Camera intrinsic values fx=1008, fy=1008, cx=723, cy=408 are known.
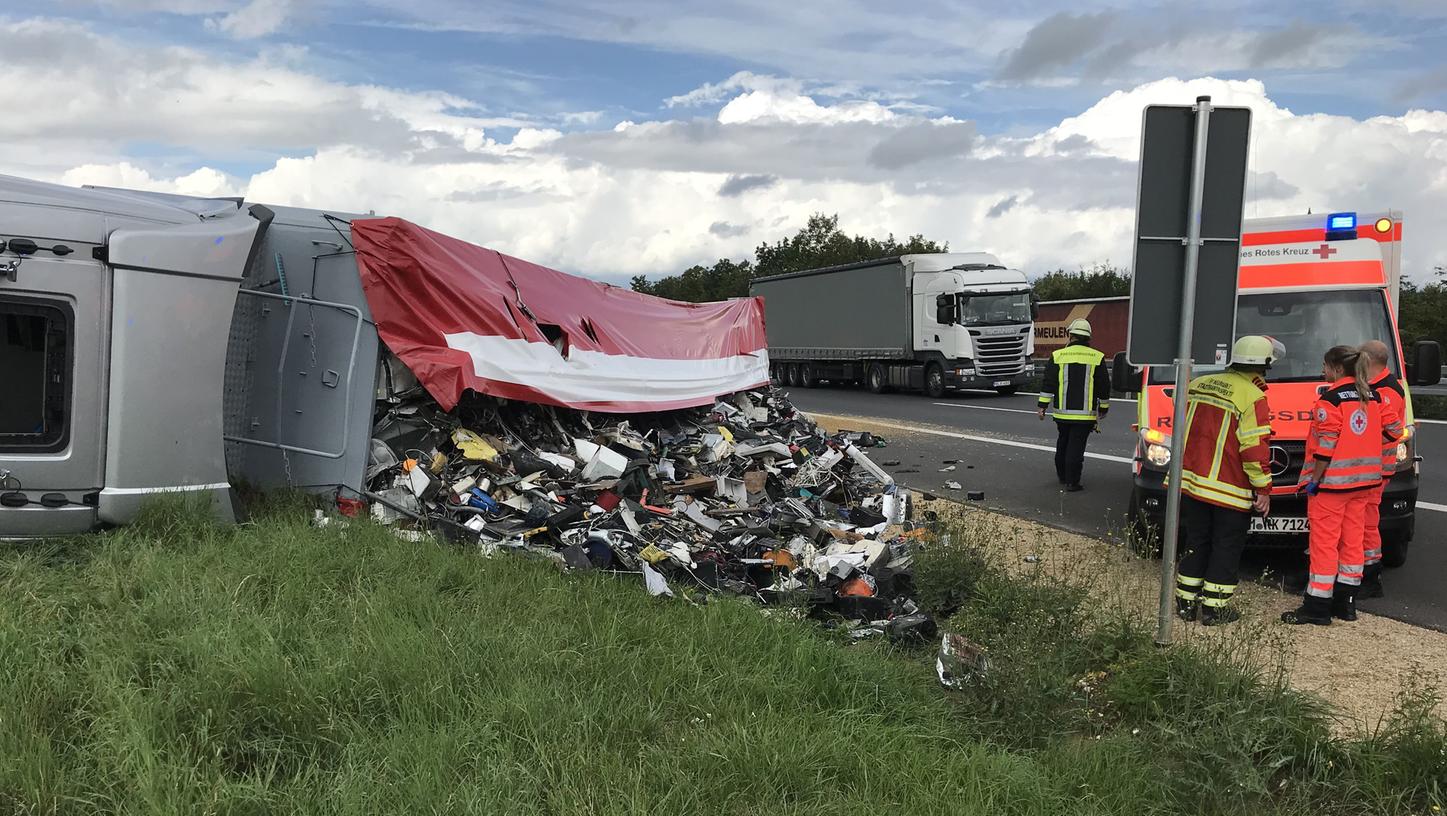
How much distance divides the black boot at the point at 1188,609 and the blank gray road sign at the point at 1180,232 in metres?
1.71

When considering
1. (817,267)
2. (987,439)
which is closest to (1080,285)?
(817,267)

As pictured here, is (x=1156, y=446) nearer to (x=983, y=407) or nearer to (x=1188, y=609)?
(x=1188, y=609)

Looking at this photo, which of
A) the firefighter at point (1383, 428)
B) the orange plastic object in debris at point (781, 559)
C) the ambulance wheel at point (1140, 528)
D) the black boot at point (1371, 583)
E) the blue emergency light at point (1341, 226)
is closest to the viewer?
the firefighter at point (1383, 428)

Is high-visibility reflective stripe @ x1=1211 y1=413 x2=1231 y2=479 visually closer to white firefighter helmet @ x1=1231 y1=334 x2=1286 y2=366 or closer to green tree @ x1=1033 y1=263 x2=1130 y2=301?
white firefighter helmet @ x1=1231 y1=334 x2=1286 y2=366

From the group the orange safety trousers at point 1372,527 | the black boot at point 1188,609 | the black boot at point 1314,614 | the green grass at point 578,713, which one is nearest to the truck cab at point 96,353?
the green grass at point 578,713

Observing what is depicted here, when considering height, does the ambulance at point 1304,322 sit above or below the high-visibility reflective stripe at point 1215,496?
above

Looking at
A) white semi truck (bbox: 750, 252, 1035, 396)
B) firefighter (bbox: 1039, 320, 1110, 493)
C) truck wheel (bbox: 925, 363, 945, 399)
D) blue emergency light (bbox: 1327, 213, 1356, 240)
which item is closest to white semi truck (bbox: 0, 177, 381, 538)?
blue emergency light (bbox: 1327, 213, 1356, 240)

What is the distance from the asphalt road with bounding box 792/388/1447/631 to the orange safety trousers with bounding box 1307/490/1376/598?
1.81 ft

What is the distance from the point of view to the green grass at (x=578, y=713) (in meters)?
3.03

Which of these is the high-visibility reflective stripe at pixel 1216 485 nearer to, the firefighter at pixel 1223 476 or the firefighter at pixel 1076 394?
the firefighter at pixel 1223 476

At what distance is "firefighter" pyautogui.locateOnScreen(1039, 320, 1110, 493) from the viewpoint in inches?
393

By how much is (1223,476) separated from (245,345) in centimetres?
625

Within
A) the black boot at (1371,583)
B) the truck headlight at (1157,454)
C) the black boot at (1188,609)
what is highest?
the truck headlight at (1157,454)

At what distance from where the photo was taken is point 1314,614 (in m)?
5.72
